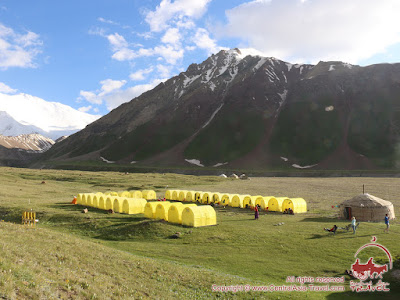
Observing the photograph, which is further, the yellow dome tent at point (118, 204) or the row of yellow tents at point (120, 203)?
the yellow dome tent at point (118, 204)

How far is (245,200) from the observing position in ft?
165

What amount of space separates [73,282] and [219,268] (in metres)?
12.0

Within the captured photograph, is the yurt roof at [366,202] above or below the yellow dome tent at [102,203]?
above

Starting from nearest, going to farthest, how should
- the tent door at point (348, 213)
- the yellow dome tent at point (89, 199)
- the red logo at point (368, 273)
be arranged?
the red logo at point (368, 273)
the tent door at point (348, 213)
the yellow dome tent at point (89, 199)

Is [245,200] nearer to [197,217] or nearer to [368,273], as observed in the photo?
[197,217]

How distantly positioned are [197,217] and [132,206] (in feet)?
43.9

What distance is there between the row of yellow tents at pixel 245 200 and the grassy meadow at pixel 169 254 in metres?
2.20

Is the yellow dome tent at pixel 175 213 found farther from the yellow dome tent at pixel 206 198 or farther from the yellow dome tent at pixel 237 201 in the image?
the yellow dome tent at pixel 206 198

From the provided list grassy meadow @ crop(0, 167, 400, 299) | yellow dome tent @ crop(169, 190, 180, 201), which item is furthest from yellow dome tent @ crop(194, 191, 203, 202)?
grassy meadow @ crop(0, 167, 400, 299)

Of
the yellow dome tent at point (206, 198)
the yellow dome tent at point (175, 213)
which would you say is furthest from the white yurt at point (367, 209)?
the yellow dome tent at point (206, 198)

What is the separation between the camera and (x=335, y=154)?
17325 cm

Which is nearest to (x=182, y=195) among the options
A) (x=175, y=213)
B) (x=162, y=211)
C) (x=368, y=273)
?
(x=162, y=211)

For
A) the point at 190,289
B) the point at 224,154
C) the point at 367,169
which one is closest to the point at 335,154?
the point at 367,169

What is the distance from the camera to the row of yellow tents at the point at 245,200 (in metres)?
45.8
